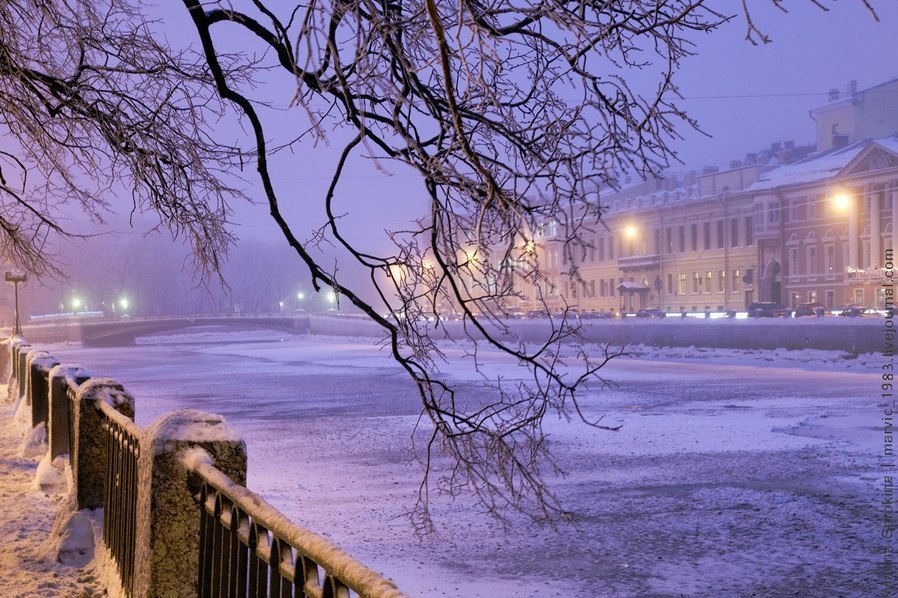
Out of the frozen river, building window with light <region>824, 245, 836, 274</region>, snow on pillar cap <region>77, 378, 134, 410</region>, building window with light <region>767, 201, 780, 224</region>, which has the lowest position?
the frozen river

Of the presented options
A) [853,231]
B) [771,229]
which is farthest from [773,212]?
[853,231]

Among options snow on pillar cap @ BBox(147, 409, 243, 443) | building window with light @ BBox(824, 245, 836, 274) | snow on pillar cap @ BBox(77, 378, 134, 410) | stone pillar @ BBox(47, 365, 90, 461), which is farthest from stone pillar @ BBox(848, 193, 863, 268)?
snow on pillar cap @ BBox(147, 409, 243, 443)

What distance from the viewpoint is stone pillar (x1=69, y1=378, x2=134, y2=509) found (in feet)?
24.6

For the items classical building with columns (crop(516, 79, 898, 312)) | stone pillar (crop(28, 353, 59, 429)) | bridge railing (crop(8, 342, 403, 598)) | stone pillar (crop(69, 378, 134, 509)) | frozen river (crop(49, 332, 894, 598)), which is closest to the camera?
bridge railing (crop(8, 342, 403, 598))

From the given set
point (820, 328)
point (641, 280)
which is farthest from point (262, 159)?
point (641, 280)

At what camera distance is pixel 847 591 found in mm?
8117

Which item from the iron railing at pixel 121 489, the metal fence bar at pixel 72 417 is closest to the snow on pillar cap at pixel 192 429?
the iron railing at pixel 121 489

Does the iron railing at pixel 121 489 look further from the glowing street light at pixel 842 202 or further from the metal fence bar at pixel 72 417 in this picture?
the glowing street light at pixel 842 202

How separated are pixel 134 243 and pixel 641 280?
268ft

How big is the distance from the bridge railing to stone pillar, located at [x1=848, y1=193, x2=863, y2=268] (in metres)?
56.2

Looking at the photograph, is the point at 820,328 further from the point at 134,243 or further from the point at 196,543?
the point at 134,243

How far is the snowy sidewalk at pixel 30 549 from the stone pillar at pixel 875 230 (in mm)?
52898

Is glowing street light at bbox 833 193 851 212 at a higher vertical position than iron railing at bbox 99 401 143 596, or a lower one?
higher

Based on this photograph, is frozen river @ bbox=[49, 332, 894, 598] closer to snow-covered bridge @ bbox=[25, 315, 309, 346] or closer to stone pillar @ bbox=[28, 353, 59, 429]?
stone pillar @ bbox=[28, 353, 59, 429]
